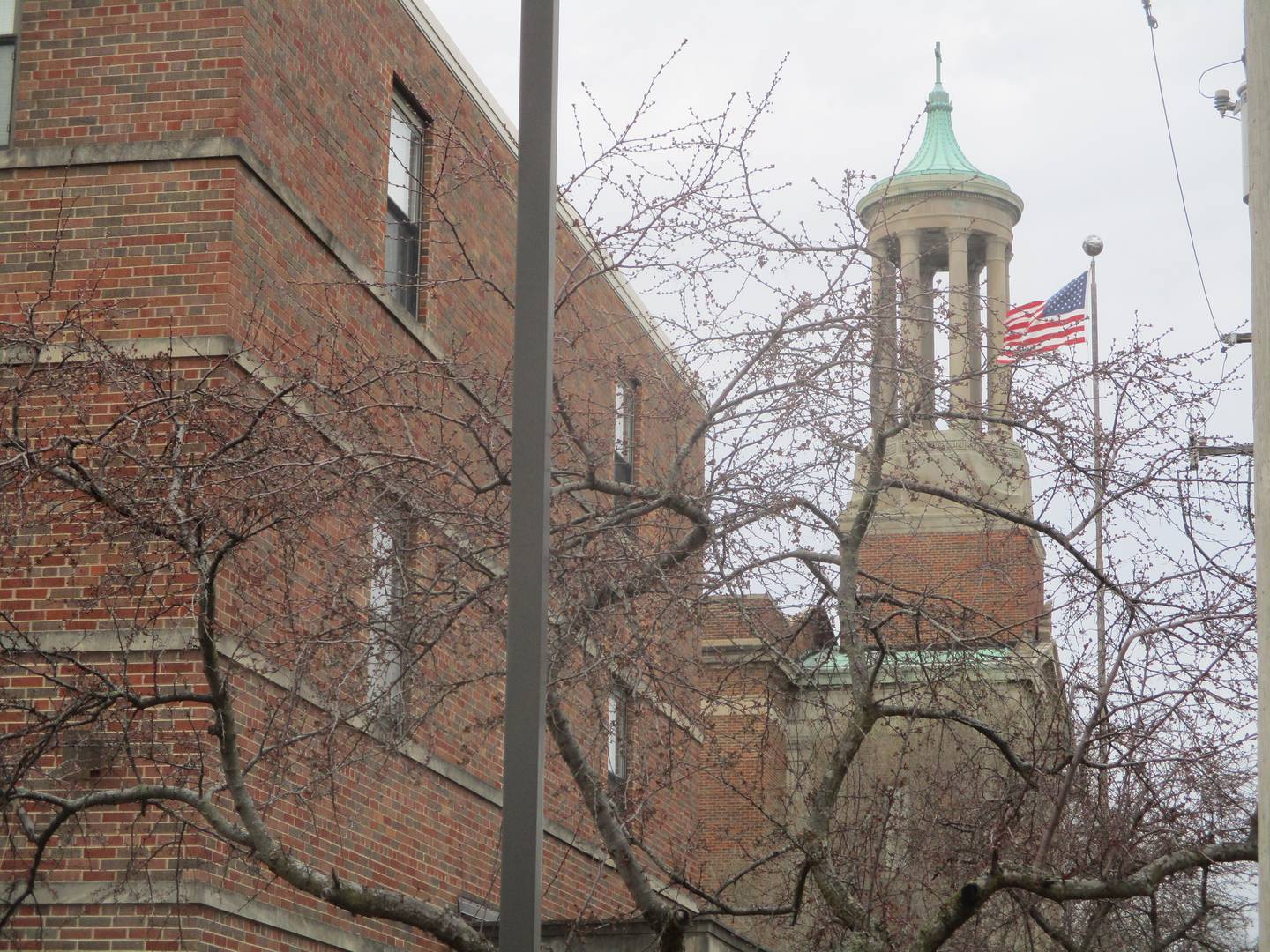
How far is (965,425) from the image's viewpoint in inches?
459

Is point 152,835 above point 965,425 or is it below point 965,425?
below

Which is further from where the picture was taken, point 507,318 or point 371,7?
point 507,318

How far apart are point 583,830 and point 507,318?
5912mm

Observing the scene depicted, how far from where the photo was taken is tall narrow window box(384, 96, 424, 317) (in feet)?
57.1

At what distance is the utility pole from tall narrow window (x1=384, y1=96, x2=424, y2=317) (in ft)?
32.1

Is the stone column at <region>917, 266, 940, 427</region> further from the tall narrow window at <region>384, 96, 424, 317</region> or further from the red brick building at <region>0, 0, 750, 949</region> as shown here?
the tall narrow window at <region>384, 96, 424, 317</region>

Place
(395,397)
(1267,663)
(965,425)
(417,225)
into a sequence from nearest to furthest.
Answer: (1267,663) → (965,425) → (395,397) → (417,225)

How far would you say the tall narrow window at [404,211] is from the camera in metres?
17.4

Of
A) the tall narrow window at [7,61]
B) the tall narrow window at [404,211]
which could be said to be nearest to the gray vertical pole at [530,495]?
the tall narrow window at [7,61]

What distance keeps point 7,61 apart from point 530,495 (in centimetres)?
1074

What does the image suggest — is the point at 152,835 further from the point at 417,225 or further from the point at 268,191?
the point at 417,225

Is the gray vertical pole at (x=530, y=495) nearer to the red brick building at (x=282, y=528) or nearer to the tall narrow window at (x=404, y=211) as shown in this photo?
the red brick building at (x=282, y=528)

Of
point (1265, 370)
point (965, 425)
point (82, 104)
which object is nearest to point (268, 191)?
point (82, 104)

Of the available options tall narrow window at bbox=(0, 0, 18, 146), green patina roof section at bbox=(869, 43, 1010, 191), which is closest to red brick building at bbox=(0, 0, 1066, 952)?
tall narrow window at bbox=(0, 0, 18, 146)
